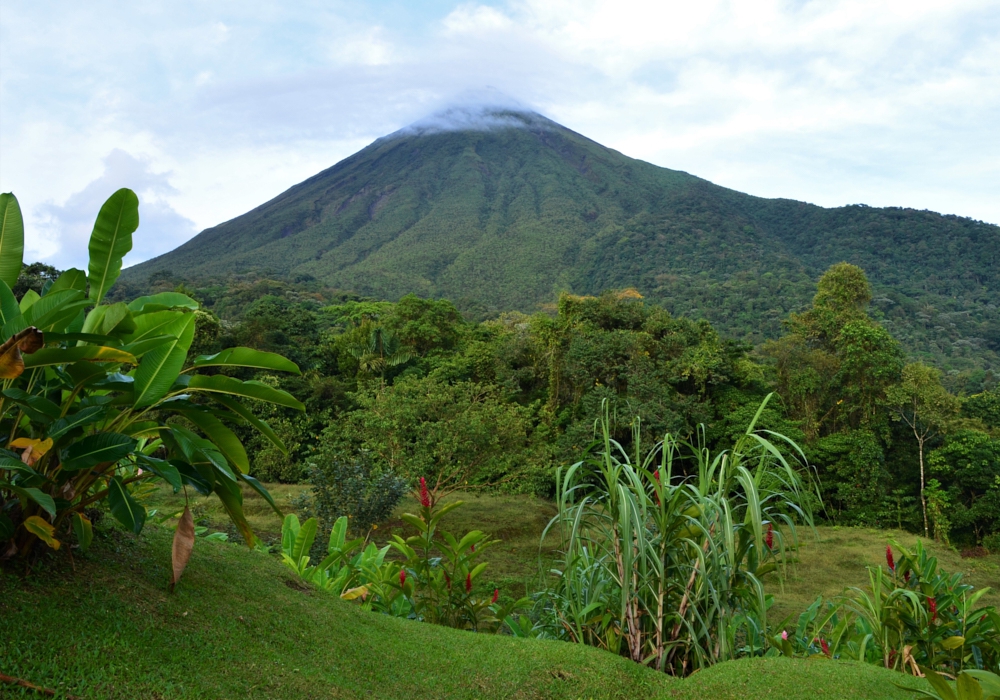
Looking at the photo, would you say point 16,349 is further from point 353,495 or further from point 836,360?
point 836,360

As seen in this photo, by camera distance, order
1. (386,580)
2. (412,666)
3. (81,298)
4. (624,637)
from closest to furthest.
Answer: (81,298) → (412,666) → (624,637) → (386,580)

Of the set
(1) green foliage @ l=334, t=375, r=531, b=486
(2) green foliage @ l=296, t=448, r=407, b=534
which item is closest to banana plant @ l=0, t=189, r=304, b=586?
(2) green foliage @ l=296, t=448, r=407, b=534

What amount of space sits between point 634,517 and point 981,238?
47.9 metres

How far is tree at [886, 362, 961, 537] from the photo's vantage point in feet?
42.9

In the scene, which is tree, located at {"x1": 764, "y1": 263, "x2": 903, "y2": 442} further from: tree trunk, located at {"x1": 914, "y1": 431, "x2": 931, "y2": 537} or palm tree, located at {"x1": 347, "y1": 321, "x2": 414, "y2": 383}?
palm tree, located at {"x1": 347, "y1": 321, "x2": 414, "y2": 383}

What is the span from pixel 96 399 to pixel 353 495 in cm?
619

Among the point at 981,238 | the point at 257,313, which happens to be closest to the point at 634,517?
the point at 257,313

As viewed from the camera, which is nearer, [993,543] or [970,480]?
[993,543]

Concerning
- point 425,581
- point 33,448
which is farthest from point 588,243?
point 33,448

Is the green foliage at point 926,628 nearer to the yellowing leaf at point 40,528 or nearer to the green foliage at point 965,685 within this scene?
the green foliage at point 965,685

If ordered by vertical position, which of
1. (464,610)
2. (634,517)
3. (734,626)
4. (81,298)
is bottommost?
(464,610)

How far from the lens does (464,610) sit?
321 cm

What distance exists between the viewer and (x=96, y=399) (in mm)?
1954

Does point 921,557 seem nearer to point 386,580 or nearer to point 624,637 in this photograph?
point 624,637
